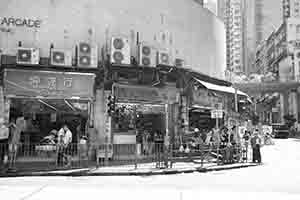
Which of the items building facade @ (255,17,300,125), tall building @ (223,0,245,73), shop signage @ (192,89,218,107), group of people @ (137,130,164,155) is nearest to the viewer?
group of people @ (137,130,164,155)

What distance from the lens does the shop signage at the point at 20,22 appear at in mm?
14477

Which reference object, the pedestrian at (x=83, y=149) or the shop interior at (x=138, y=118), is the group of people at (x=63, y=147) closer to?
the pedestrian at (x=83, y=149)

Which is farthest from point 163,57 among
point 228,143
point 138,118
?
point 228,143

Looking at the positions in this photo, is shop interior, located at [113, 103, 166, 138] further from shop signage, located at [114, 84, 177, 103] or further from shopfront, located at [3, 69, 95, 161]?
shopfront, located at [3, 69, 95, 161]

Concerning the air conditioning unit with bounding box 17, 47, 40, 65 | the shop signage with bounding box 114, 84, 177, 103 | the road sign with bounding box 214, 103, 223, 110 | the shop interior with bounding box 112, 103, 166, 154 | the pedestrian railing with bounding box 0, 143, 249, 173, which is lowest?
the pedestrian railing with bounding box 0, 143, 249, 173

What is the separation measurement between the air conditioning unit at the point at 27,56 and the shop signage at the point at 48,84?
432 millimetres

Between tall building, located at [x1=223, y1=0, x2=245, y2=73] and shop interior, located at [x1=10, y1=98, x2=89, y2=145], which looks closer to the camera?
shop interior, located at [x1=10, y1=98, x2=89, y2=145]

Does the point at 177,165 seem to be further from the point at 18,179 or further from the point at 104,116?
the point at 18,179

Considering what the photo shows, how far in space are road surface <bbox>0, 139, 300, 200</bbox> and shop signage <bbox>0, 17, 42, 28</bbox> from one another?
7.39 meters

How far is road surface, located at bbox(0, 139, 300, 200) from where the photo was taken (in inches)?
295

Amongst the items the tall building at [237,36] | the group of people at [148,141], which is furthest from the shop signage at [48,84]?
the tall building at [237,36]

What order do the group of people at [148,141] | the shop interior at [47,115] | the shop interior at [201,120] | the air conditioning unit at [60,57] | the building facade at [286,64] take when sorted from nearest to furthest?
1. the air conditioning unit at [60,57]
2. the shop interior at [47,115]
3. the group of people at [148,141]
4. the shop interior at [201,120]
5. the building facade at [286,64]

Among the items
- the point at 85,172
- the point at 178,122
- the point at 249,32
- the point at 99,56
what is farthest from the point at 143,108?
the point at 249,32

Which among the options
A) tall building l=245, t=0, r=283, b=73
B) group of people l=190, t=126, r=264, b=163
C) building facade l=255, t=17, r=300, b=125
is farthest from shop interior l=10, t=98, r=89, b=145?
tall building l=245, t=0, r=283, b=73
